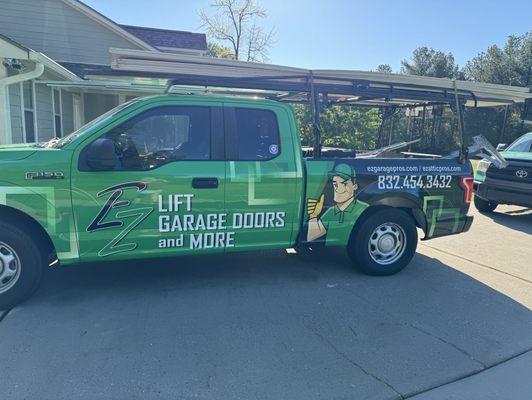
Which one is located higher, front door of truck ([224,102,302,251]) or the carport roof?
the carport roof

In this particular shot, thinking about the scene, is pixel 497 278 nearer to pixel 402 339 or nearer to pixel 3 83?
pixel 402 339

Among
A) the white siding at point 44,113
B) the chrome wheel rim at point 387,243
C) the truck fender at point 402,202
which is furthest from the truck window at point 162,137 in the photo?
the white siding at point 44,113

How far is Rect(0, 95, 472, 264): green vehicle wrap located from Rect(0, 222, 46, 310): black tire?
169 mm

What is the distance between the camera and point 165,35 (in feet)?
57.3

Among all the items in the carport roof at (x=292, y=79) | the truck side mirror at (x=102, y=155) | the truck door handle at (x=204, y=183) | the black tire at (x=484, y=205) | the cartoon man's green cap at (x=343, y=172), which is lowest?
the black tire at (x=484, y=205)

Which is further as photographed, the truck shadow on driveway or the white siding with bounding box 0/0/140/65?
the white siding with bounding box 0/0/140/65

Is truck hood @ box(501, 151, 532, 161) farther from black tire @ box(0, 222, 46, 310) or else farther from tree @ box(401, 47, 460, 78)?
tree @ box(401, 47, 460, 78)

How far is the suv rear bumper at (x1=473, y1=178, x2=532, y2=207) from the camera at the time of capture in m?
8.24

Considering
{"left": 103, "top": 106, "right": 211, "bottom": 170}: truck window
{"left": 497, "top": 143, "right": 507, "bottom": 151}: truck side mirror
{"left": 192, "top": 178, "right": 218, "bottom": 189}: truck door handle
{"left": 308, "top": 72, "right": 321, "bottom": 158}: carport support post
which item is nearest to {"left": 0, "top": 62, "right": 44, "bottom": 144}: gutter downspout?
{"left": 103, "top": 106, "right": 211, "bottom": 170}: truck window

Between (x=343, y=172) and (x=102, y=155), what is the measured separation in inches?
99.1

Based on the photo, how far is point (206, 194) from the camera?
417 cm

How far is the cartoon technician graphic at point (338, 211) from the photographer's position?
15.4 feet

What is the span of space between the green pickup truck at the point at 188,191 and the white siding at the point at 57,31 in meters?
11.7

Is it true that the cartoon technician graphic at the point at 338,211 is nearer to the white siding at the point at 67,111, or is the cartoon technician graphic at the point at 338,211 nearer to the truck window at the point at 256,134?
the truck window at the point at 256,134
